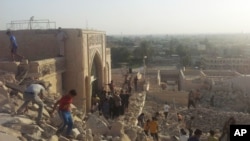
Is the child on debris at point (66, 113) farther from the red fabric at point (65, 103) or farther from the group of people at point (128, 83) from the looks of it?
the group of people at point (128, 83)

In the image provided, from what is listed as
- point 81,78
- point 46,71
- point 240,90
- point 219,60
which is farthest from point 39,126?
point 219,60

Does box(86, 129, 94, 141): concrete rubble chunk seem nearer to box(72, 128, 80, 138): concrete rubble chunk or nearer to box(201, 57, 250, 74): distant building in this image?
box(72, 128, 80, 138): concrete rubble chunk

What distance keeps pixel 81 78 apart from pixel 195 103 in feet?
20.7

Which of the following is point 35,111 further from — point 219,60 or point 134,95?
point 219,60

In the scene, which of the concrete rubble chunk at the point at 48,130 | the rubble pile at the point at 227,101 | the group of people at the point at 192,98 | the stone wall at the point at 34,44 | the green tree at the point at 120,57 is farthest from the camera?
the green tree at the point at 120,57

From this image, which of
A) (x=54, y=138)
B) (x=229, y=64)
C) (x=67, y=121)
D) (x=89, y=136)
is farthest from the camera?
(x=229, y=64)

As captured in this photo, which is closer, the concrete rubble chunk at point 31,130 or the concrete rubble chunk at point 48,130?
the concrete rubble chunk at point 31,130

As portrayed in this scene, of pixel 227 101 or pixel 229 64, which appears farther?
pixel 229 64

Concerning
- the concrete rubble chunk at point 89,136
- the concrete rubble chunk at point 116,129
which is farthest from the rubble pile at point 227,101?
the concrete rubble chunk at point 89,136

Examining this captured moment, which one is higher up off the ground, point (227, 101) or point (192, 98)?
point (192, 98)

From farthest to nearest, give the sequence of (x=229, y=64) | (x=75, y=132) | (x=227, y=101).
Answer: (x=229, y=64)
(x=227, y=101)
(x=75, y=132)

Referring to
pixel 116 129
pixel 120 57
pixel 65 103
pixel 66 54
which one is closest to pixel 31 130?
pixel 65 103

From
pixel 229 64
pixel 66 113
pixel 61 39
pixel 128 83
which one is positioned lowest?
pixel 229 64

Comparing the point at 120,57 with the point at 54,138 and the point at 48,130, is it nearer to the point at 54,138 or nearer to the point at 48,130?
the point at 48,130
